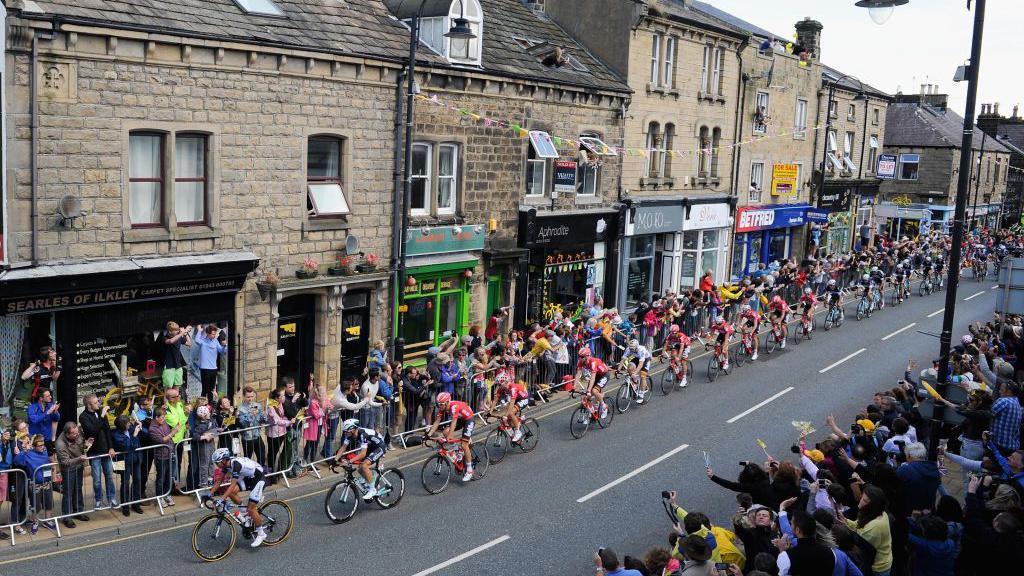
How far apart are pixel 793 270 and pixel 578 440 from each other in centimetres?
→ 1693

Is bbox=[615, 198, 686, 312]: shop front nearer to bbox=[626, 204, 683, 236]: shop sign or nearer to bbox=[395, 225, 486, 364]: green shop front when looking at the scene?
bbox=[626, 204, 683, 236]: shop sign

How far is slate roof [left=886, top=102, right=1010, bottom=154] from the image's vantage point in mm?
58031

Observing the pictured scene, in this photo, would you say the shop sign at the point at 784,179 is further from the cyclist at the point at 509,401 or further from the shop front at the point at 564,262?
the cyclist at the point at 509,401

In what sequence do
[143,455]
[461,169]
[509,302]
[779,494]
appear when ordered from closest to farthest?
1. [779,494]
2. [143,455]
3. [461,169]
4. [509,302]

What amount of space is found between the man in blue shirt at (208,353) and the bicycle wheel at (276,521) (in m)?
4.42

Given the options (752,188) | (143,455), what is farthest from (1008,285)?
(752,188)

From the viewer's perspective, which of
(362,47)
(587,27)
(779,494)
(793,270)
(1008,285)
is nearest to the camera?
(779,494)

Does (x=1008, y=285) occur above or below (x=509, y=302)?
above

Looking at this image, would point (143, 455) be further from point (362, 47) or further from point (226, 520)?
point (362, 47)

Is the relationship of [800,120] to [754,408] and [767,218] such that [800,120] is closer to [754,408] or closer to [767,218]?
[767,218]

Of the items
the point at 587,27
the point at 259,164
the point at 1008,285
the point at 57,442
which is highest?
the point at 587,27

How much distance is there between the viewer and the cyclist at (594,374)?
674 inches

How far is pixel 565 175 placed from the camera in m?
24.7

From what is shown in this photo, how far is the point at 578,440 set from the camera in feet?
55.6
